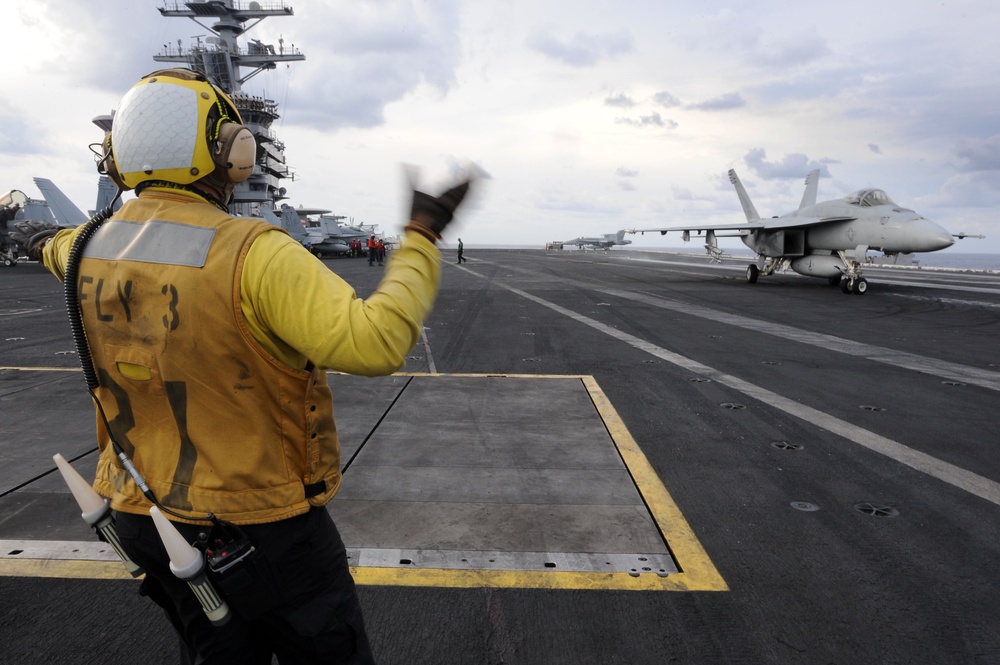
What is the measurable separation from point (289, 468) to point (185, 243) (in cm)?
61

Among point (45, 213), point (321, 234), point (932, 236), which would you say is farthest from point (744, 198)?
point (45, 213)

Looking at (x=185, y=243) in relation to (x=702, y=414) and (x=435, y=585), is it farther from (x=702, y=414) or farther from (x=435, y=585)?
(x=702, y=414)

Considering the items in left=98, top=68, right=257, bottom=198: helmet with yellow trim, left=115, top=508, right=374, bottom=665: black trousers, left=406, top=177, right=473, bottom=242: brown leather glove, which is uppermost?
left=98, top=68, right=257, bottom=198: helmet with yellow trim

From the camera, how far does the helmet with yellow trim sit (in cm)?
145

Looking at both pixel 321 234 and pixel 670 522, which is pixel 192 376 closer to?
pixel 670 522

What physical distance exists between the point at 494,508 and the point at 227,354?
2.51m

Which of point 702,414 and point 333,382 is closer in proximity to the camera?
point 702,414

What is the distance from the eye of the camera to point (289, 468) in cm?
153

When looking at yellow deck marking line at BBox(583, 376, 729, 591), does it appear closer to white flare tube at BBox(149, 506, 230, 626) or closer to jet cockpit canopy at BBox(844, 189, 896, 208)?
white flare tube at BBox(149, 506, 230, 626)

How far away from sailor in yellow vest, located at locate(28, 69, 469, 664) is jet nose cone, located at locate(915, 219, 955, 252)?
1865 cm

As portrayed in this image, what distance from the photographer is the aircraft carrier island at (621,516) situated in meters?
2.47

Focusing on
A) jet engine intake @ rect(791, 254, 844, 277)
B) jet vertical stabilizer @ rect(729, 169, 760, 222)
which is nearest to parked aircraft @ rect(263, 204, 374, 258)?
jet vertical stabilizer @ rect(729, 169, 760, 222)

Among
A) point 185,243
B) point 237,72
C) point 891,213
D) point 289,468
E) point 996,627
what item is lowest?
point 996,627

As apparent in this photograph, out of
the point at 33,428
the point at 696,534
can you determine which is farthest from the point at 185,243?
the point at 33,428
